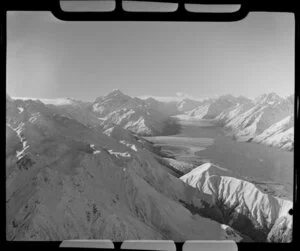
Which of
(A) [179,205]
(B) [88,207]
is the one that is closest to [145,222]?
(A) [179,205]

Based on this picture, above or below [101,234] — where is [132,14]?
above

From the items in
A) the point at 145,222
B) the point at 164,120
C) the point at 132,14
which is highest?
the point at 132,14

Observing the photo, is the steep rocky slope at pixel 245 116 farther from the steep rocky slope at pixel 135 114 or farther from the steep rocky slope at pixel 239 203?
the steep rocky slope at pixel 239 203

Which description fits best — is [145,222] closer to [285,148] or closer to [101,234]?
[101,234]

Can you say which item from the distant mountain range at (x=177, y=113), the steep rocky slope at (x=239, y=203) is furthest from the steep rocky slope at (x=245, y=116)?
the steep rocky slope at (x=239, y=203)

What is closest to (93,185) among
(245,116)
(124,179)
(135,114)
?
(124,179)

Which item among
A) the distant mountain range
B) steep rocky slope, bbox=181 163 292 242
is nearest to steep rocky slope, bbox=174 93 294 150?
the distant mountain range
